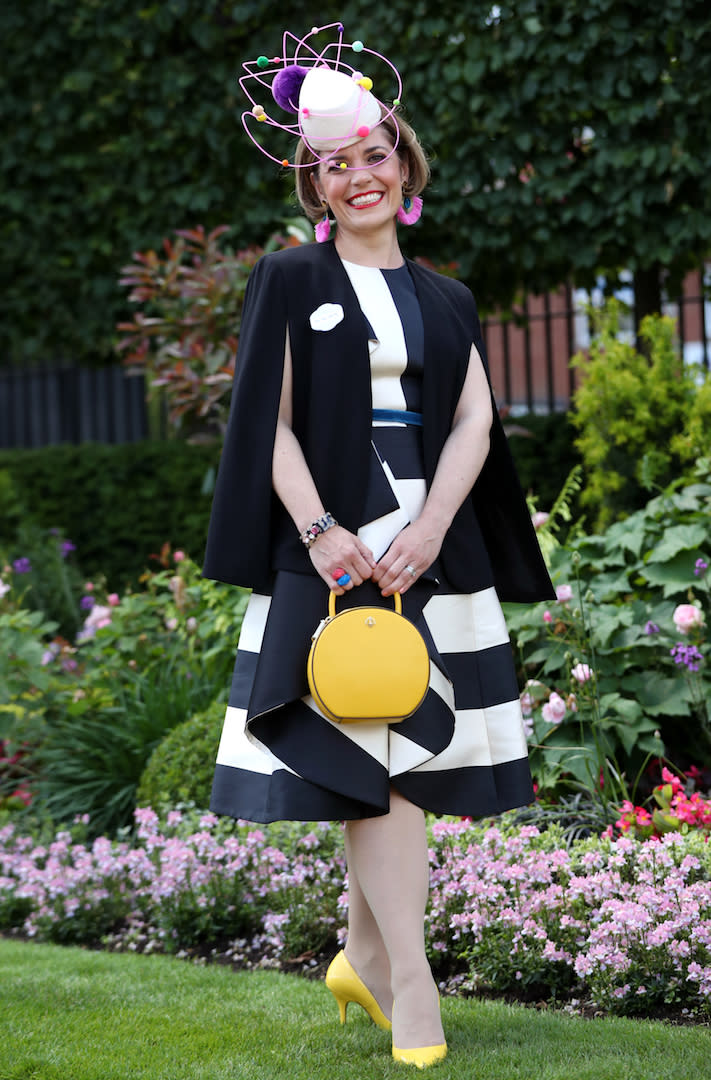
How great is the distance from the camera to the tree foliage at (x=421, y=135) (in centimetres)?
567

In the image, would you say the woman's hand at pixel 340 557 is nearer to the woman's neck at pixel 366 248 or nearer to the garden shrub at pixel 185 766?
the woman's neck at pixel 366 248

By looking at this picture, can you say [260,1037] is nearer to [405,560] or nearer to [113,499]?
[405,560]

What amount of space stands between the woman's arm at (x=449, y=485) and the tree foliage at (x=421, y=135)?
3.42 meters

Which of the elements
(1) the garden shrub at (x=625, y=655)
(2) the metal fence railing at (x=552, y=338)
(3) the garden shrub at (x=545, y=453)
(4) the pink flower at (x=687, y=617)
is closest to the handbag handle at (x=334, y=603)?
(1) the garden shrub at (x=625, y=655)

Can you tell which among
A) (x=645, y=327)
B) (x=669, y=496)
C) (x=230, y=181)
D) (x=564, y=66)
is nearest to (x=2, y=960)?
(x=669, y=496)

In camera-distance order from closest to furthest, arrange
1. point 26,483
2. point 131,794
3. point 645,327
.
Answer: point 131,794, point 645,327, point 26,483

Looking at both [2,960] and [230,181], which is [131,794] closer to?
[2,960]

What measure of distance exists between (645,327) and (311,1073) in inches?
144

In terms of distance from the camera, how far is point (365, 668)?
220 centimetres

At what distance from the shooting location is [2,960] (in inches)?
132

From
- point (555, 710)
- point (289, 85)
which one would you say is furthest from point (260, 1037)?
point (289, 85)

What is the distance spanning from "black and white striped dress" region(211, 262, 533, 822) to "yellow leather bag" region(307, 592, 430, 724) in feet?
0.34

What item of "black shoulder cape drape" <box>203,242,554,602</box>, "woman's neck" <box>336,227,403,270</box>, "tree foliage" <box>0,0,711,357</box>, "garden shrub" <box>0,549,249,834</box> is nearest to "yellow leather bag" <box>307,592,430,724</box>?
"black shoulder cape drape" <box>203,242,554,602</box>

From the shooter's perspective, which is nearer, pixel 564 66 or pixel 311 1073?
pixel 311 1073
